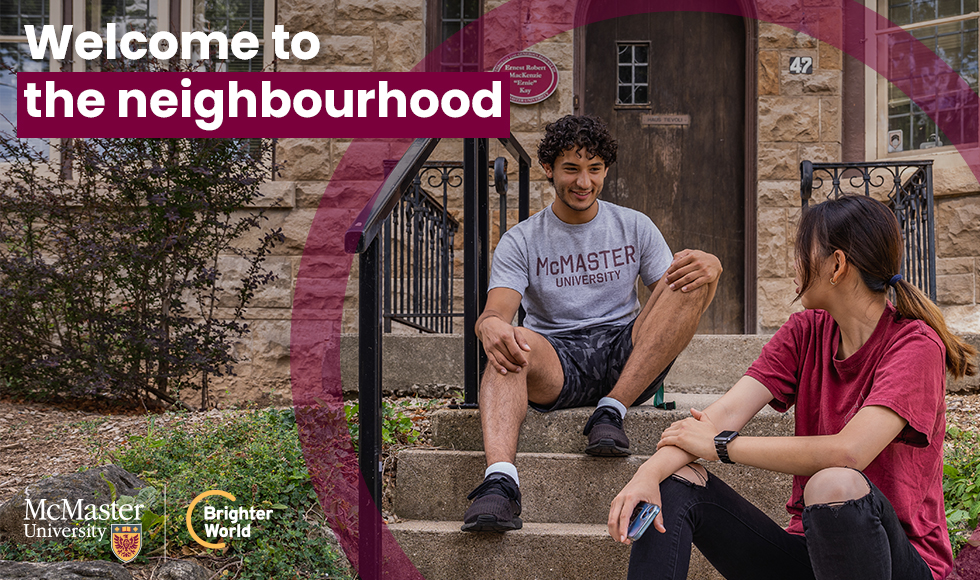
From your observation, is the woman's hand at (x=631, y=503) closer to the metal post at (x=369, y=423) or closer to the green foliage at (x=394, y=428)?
the metal post at (x=369, y=423)

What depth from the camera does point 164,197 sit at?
14.7 ft

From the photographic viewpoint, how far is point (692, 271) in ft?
8.14

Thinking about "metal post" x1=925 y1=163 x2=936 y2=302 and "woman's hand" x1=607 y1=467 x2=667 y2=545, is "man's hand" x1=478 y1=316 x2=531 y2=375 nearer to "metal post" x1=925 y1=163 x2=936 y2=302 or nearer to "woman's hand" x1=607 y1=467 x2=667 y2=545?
"woman's hand" x1=607 y1=467 x2=667 y2=545

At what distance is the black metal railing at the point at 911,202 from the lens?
4.52 meters

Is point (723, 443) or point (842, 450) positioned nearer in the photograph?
point (842, 450)

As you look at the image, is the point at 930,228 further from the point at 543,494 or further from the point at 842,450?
the point at 842,450

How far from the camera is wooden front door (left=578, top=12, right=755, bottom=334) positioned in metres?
5.57

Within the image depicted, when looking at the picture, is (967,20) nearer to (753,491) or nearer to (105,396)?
(753,491)

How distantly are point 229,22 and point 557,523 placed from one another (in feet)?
15.8

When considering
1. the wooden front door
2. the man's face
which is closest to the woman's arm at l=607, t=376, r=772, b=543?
the man's face

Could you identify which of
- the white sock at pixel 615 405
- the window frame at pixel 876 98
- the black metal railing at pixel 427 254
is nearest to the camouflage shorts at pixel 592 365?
the white sock at pixel 615 405

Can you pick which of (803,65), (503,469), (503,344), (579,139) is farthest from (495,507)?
(803,65)

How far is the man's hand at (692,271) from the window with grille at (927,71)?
3654 mm

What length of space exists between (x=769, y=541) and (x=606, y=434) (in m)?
0.72
